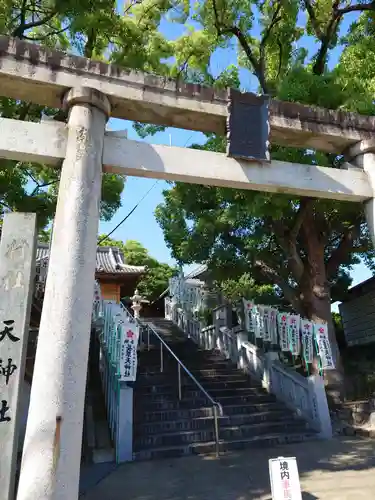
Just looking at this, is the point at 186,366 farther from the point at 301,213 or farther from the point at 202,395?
the point at 301,213

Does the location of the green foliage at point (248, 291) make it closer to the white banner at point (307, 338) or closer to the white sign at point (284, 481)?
the white banner at point (307, 338)

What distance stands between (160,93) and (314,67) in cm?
806

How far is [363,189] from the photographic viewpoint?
5.80m

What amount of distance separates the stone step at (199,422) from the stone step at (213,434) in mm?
181

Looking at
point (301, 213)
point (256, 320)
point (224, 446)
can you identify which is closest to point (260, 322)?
point (256, 320)

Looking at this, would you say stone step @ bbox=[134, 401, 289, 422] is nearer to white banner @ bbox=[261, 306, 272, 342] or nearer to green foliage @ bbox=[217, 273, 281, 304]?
white banner @ bbox=[261, 306, 272, 342]

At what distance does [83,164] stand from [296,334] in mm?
7375

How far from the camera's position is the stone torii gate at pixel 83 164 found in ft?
12.1

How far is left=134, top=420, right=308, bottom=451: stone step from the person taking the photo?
7.39 m

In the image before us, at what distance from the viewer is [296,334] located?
9906mm

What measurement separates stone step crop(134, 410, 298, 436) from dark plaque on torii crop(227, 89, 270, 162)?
18.2 ft

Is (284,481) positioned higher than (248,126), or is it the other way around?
(248,126)

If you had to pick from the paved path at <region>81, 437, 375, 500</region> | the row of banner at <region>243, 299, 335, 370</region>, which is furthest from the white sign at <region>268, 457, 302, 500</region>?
the row of banner at <region>243, 299, 335, 370</region>

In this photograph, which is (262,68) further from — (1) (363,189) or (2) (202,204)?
(1) (363,189)
